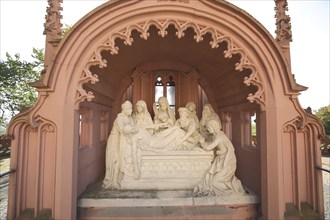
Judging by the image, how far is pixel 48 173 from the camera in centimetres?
359

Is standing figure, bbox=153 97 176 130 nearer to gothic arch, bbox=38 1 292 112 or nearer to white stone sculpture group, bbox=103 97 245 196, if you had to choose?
white stone sculpture group, bbox=103 97 245 196

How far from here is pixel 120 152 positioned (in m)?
4.58

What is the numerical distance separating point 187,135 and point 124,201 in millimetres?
1988

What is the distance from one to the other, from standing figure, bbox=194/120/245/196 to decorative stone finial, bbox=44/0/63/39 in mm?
3797

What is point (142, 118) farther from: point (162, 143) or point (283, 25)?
point (283, 25)

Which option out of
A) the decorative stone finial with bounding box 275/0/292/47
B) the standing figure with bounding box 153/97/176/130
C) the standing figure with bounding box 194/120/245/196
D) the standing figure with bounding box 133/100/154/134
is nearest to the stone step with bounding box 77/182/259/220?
the standing figure with bounding box 194/120/245/196

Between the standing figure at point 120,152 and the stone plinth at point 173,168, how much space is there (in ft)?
0.76

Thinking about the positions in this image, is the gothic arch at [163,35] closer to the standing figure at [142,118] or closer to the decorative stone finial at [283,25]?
the decorative stone finial at [283,25]

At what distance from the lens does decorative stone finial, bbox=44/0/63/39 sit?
393 cm

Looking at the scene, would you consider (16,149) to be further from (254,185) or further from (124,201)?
(254,185)

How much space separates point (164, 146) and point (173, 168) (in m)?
0.54

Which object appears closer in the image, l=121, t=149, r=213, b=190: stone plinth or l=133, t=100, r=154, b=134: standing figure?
l=121, t=149, r=213, b=190: stone plinth

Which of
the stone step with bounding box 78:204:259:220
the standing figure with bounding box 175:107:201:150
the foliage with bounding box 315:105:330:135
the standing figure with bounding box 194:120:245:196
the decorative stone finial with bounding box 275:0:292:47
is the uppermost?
the decorative stone finial with bounding box 275:0:292:47

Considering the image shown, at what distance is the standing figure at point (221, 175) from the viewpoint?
167 inches
